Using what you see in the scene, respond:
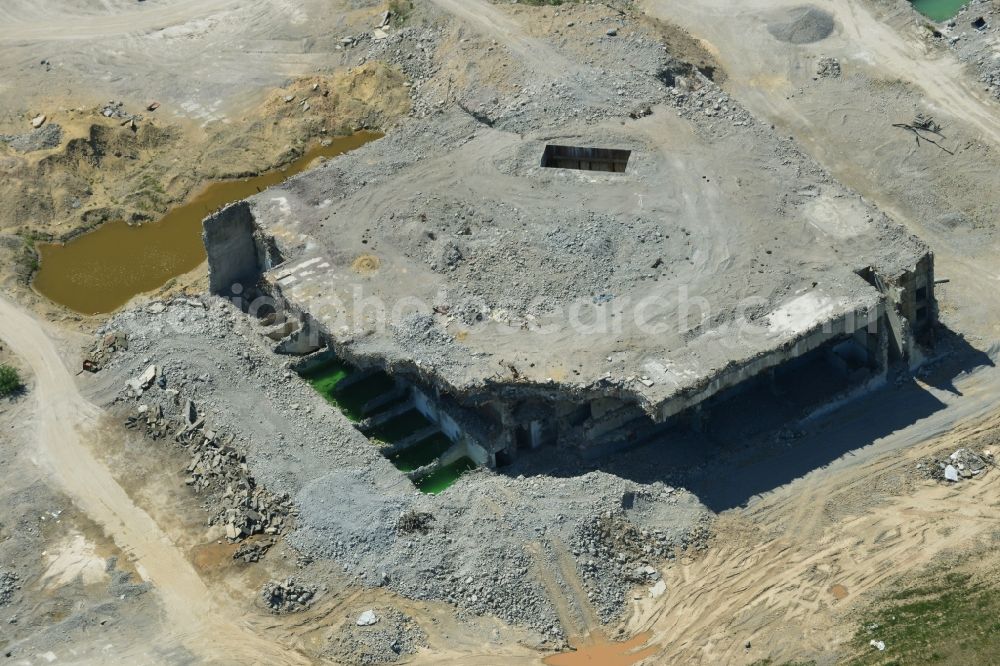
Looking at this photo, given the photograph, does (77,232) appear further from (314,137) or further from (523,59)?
(523,59)

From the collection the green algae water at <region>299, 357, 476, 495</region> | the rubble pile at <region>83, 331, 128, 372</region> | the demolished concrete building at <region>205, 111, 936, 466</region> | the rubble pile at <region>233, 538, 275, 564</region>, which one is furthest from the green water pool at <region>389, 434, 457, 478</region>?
the rubble pile at <region>83, 331, 128, 372</region>

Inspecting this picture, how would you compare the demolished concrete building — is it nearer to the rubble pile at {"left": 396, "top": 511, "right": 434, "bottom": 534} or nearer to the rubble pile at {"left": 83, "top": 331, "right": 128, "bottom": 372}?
the rubble pile at {"left": 396, "top": 511, "right": 434, "bottom": 534}

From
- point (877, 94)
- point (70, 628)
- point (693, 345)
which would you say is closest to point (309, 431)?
point (70, 628)

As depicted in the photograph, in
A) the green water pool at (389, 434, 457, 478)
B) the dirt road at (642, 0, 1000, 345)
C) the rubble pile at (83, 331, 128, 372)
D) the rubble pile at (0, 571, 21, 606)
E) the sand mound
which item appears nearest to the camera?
the rubble pile at (0, 571, 21, 606)

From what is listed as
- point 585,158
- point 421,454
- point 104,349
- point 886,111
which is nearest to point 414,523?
point 421,454

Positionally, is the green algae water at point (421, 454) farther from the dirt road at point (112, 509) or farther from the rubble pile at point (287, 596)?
the dirt road at point (112, 509)

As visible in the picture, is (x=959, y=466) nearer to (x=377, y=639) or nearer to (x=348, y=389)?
(x=377, y=639)

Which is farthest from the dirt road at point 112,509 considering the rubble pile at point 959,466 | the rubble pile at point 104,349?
the rubble pile at point 959,466

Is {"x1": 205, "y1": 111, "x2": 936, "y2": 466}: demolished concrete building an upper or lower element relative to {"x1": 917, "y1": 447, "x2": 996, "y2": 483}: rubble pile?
upper
